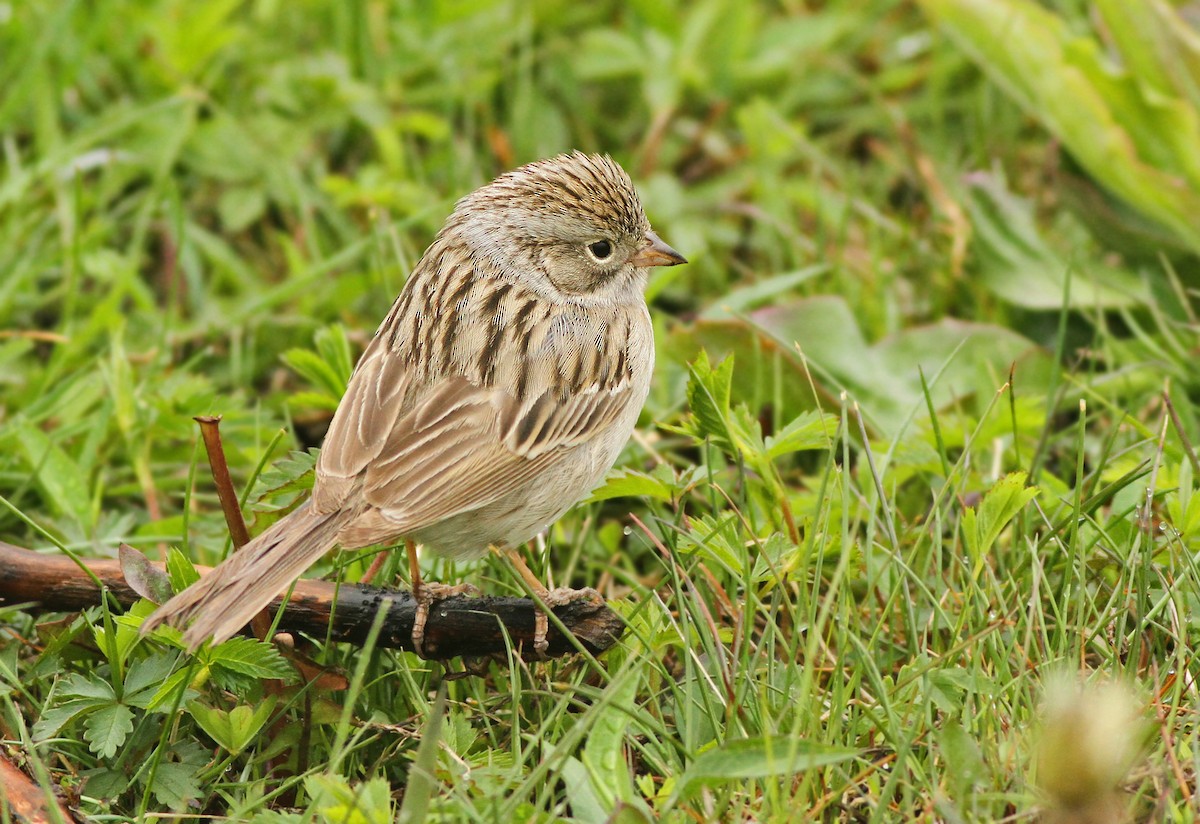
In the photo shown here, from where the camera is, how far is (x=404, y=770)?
11.8 feet

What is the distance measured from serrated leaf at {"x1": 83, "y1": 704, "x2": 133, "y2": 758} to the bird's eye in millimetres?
1982

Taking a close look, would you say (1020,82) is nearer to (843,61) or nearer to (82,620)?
(843,61)

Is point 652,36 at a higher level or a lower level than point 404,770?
higher

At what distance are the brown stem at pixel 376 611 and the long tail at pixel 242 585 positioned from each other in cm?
21

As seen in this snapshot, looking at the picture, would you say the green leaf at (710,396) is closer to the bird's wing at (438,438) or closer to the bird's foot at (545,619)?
the bird's wing at (438,438)

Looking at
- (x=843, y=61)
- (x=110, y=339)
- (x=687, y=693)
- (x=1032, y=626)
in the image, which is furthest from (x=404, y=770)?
(x=843, y=61)

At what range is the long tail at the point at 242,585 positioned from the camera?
10.6 ft

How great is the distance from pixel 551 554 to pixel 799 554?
1.11m

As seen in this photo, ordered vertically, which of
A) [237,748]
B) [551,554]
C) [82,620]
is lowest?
[551,554]

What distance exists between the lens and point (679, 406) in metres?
5.20

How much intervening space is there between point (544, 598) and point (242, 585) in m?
0.85

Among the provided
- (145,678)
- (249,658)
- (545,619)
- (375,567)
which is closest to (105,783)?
(145,678)

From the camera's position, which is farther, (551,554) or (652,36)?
(652,36)

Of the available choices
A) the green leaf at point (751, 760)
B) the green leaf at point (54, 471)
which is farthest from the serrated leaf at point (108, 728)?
the green leaf at point (751, 760)
